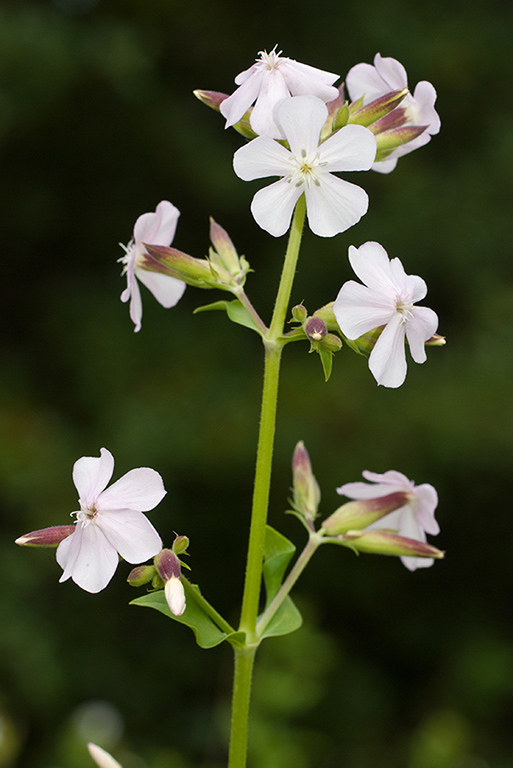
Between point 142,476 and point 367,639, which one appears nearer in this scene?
point 142,476

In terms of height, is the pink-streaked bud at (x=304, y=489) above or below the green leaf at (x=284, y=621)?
above

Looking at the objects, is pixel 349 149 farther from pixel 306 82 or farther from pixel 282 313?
pixel 282 313

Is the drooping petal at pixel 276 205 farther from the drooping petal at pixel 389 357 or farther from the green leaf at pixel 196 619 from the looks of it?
the green leaf at pixel 196 619

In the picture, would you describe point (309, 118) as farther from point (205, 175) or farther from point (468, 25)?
point (468, 25)

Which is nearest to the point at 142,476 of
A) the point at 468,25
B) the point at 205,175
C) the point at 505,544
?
the point at 205,175

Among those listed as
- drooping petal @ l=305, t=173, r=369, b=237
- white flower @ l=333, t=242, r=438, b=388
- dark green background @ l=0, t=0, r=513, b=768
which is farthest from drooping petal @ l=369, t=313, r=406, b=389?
dark green background @ l=0, t=0, r=513, b=768

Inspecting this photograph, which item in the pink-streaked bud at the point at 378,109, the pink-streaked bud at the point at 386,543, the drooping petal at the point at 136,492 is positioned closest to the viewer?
the drooping petal at the point at 136,492

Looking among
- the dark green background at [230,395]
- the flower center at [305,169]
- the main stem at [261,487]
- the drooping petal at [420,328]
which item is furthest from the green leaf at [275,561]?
the dark green background at [230,395]
